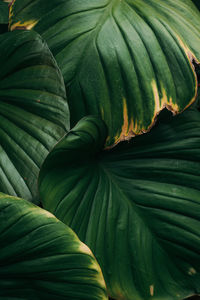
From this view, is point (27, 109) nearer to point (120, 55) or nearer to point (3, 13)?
point (120, 55)

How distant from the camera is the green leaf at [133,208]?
2.45ft

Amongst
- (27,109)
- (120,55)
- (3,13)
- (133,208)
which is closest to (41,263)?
(133,208)

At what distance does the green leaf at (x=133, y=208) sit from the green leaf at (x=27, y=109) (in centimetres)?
8

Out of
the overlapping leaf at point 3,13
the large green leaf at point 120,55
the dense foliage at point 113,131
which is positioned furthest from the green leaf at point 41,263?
the overlapping leaf at point 3,13

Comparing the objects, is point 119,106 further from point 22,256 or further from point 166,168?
point 22,256

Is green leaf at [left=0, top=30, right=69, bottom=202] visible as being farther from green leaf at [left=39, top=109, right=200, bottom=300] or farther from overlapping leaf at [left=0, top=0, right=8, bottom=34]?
overlapping leaf at [left=0, top=0, right=8, bottom=34]

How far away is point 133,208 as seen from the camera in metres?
0.81

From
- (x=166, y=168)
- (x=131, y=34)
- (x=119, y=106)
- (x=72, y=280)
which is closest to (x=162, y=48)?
(x=131, y=34)

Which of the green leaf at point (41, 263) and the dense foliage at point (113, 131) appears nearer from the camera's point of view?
the green leaf at point (41, 263)

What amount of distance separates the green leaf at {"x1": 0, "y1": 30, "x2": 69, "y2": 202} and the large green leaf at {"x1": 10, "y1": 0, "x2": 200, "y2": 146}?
6cm

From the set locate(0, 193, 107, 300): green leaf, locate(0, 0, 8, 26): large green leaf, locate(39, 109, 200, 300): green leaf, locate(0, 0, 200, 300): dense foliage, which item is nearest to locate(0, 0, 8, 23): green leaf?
locate(0, 0, 8, 26): large green leaf

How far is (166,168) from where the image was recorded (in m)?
0.86

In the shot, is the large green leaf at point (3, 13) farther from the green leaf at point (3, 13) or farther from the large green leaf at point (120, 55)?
the large green leaf at point (120, 55)

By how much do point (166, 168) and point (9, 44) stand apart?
506 millimetres
